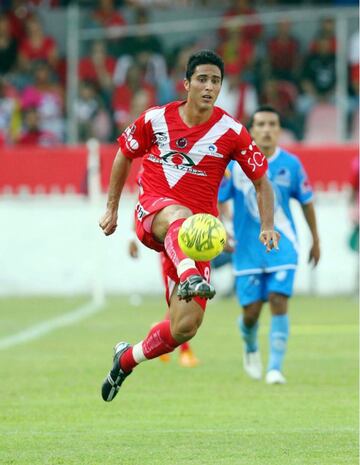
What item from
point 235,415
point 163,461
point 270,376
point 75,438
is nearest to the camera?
point 163,461

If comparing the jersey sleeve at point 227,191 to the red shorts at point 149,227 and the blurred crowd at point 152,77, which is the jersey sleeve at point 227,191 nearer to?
the red shorts at point 149,227

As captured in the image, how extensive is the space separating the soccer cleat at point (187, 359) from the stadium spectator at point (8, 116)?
10.6m

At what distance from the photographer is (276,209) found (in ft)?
37.9

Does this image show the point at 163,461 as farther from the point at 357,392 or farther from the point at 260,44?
the point at 260,44

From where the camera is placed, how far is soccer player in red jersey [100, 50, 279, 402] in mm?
8672

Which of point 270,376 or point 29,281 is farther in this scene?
point 29,281

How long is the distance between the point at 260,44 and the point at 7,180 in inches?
193

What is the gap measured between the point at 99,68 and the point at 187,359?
381 inches

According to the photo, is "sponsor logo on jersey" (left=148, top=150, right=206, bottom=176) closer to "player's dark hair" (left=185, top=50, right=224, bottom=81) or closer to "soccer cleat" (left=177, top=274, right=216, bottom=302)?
"player's dark hair" (left=185, top=50, right=224, bottom=81)

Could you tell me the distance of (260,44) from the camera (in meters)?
21.6

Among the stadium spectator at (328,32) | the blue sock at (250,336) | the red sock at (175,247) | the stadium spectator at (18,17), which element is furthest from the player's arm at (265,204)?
the stadium spectator at (18,17)

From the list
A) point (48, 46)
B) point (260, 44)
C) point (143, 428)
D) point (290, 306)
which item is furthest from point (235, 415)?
point (48, 46)

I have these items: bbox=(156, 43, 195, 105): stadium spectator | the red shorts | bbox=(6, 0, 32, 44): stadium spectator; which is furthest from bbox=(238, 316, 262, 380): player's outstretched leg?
bbox=(6, 0, 32, 44): stadium spectator

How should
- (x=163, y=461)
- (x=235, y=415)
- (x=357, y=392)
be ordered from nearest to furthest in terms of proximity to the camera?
1. (x=163, y=461)
2. (x=235, y=415)
3. (x=357, y=392)
